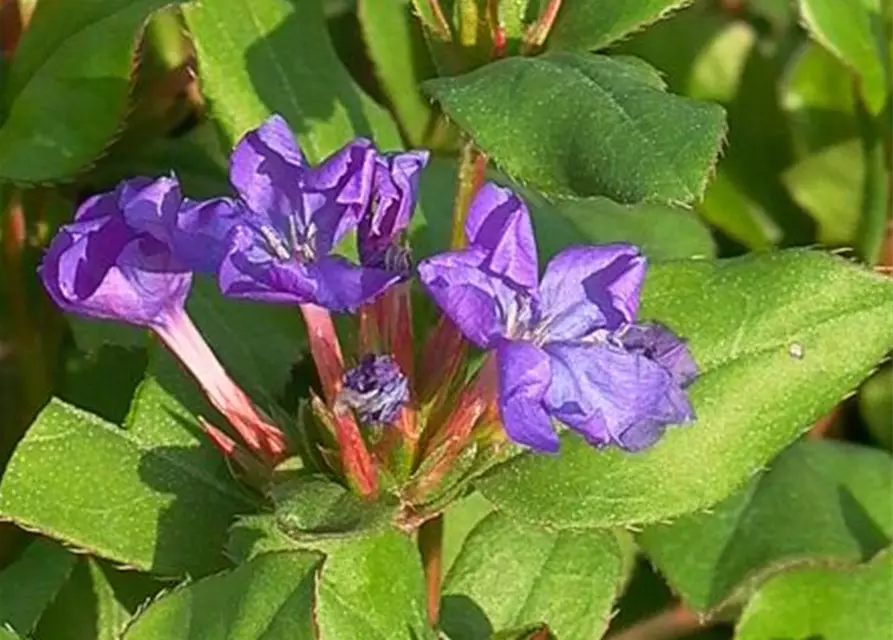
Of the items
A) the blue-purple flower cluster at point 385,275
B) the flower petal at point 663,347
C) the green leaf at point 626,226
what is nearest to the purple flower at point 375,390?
the blue-purple flower cluster at point 385,275

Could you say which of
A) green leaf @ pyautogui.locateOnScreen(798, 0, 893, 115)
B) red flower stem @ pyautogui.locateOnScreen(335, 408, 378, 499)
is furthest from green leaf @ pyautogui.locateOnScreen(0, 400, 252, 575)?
green leaf @ pyautogui.locateOnScreen(798, 0, 893, 115)

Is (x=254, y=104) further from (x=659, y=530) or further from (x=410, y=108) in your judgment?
Answer: (x=659, y=530)

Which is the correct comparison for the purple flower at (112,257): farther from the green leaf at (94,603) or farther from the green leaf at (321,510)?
the green leaf at (94,603)

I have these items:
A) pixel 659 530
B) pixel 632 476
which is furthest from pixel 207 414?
pixel 659 530

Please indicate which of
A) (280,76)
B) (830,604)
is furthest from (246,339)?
(830,604)

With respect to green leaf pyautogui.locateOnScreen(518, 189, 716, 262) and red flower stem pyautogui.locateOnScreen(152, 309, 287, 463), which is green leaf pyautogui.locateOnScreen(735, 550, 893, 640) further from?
red flower stem pyautogui.locateOnScreen(152, 309, 287, 463)
